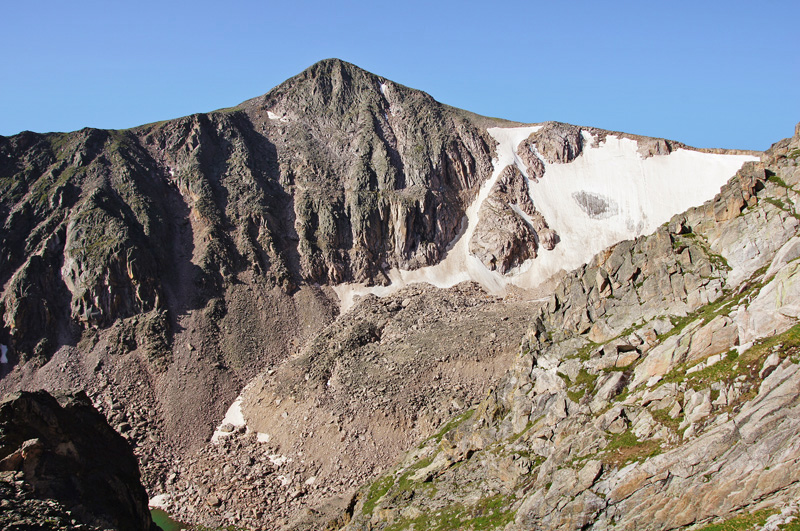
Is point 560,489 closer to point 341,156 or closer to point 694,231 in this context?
point 694,231

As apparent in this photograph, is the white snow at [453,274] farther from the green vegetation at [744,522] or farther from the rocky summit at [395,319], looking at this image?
the green vegetation at [744,522]

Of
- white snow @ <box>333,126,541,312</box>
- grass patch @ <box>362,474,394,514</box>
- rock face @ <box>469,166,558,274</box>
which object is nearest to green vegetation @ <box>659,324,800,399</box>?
grass patch @ <box>362,474,394,514</box>

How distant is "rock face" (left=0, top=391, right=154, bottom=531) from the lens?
2469 cm

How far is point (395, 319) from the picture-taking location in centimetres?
7738

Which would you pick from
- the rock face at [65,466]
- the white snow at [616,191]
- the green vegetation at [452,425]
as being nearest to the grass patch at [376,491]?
the green vegetation at [452,425]

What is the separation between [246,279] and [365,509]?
5328 centimetres

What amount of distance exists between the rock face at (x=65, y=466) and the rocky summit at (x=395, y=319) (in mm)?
168

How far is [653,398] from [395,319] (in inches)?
2031

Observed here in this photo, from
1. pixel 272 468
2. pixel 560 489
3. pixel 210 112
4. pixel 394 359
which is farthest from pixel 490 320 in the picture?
pixel 210 112

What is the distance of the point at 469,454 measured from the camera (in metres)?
39.6

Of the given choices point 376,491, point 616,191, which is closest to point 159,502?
point 376,491

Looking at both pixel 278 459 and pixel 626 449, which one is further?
pixel 278 459

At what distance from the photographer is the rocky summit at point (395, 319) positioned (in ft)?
84.2

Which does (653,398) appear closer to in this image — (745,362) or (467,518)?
(745,362)
